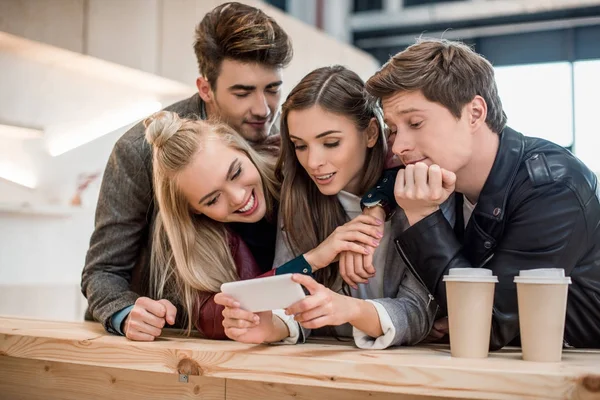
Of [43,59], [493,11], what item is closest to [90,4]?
[43,59]

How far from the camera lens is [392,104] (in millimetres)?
1364

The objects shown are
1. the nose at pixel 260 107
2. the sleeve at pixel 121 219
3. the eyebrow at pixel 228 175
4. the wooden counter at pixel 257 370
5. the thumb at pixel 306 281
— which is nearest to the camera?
the wooden counter at pixel 257 370

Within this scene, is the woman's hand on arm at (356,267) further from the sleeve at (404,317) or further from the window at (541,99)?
the window at (541,99)

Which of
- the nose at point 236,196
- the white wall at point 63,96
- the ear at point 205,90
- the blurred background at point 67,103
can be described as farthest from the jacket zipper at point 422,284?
the white wall at point 63,96

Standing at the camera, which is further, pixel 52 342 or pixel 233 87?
pixel 233 87

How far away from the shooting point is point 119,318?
153cm

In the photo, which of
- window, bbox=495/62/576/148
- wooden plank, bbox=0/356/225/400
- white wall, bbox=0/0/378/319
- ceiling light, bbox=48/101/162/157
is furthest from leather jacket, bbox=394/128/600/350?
window, bbox=495/62/576/148

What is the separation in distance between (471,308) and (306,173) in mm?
556

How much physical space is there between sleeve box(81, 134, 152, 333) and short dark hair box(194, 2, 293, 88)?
0.32m

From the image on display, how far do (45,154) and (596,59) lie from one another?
4.04 meters

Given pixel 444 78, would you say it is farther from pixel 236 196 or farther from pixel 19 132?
pixel 19 132

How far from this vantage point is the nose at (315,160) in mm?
1440

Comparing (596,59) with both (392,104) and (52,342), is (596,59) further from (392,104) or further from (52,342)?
(52,342)

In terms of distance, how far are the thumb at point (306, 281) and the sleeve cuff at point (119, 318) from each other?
0.54m
